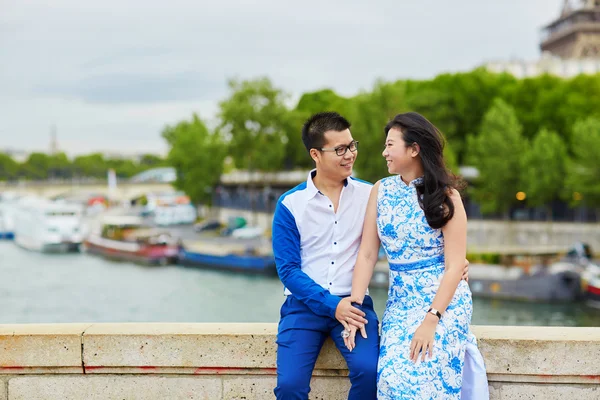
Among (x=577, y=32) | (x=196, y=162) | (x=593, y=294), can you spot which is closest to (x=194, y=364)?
(x=593, y=294)

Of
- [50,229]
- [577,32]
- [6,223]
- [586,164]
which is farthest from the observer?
[6,223]

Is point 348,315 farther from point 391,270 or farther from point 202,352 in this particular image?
point 202,352

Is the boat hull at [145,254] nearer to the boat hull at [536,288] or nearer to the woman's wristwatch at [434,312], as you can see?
the boat hull at [536,288]

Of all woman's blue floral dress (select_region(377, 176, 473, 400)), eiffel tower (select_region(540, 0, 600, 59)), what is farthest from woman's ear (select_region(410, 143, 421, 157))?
eiffel tower (select_region(540, 0, 600, 59))

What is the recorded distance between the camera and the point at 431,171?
323 cm

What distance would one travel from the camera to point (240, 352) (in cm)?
365

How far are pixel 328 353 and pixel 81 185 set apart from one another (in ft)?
262

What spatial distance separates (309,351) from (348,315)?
26 centimetres

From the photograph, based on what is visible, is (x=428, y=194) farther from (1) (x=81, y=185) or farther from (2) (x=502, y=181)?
(1) (x=81, y=185)

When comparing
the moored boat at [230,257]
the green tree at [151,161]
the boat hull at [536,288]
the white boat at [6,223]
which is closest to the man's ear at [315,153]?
the boat hull at [536,288]

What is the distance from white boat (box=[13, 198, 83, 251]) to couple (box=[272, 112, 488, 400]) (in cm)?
4636

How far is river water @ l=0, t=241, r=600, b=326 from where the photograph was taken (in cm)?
2545

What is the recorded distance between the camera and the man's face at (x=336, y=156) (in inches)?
136

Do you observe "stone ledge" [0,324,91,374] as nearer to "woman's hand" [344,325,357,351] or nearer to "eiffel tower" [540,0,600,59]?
"woman's hand" [344,325,357,351]
